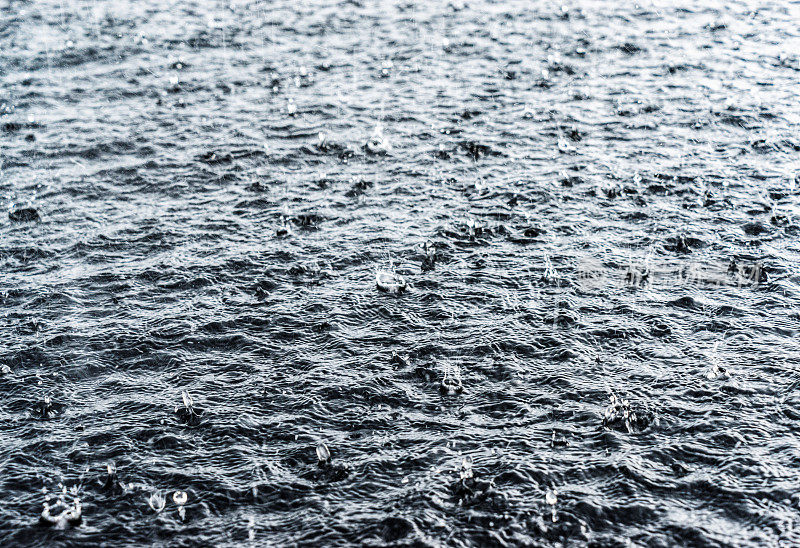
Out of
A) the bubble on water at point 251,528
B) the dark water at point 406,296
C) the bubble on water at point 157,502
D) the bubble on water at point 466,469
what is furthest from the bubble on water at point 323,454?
the bubble on water at point 157,502

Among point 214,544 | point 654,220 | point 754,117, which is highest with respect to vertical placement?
point 754,117

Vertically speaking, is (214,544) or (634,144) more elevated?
(634,144)

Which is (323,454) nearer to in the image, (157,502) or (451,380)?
(157,502)

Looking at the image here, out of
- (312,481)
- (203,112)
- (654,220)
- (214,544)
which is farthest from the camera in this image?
(203,112)

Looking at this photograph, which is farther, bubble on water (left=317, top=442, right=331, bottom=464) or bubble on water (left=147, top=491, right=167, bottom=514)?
bubble on water (left=317, top=442, right=331, bottom=464)

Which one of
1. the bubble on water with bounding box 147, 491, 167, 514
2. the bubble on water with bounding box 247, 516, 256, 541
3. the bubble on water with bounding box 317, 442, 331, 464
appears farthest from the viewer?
the bubble on water with bounding box 317, 442, 331, 464

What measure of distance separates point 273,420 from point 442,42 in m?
23.7

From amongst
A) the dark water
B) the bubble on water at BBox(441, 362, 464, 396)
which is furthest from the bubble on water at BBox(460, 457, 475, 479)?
the bubble on water at BBox(441, 362, 464, 396)

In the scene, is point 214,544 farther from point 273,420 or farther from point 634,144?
point 634,144

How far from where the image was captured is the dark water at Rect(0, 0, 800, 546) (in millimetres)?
12414

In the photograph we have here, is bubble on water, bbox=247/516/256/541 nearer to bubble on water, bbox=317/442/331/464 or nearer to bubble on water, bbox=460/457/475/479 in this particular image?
bubble on water, bbox=317/442/331/464

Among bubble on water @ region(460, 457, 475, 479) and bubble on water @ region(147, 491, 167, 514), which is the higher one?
bubble on water @ region(460, 457, 475, 479)

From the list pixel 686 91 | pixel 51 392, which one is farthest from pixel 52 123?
pixel 686 91

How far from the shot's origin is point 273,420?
1409 centimetres
